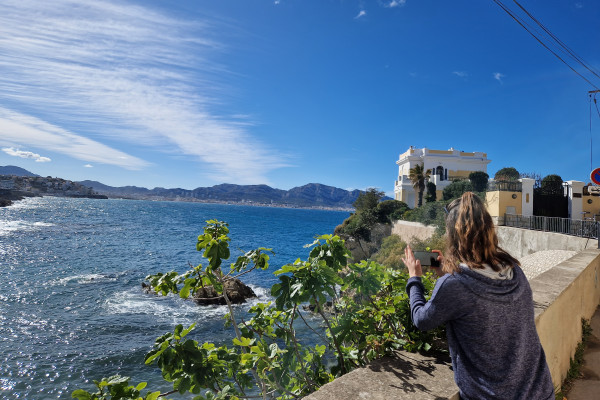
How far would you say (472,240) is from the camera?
166 cm

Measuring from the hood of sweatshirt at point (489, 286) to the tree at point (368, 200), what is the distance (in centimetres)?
3706

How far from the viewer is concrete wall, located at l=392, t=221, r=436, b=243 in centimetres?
2764

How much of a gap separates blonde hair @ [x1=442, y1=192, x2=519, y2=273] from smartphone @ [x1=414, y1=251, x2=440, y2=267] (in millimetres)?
389

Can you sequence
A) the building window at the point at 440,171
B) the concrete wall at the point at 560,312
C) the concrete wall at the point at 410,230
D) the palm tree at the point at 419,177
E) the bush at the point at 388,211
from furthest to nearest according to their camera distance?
the building window at the point at 440,171 < the palm tree at the point at 419,177 < the bush at the point at 388,211 < the concrete wall at the point at 410,230 < the concrete wall at the point at 560,312

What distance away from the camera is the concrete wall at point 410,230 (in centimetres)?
2764

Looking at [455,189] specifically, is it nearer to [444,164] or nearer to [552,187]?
[444,164]

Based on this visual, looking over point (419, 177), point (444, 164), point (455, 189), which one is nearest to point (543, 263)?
point (455, 189)

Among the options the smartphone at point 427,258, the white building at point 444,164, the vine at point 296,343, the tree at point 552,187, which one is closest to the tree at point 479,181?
the white building at point 444,164

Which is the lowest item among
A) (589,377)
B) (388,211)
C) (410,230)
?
(589,377)

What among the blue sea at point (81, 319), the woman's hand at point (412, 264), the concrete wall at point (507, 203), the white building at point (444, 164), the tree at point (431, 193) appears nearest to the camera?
the woman's hand at point (412, 264)

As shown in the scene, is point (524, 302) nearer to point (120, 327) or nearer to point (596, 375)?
point (596, 375)

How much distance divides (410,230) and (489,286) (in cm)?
3072

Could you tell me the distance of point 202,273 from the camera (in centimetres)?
345

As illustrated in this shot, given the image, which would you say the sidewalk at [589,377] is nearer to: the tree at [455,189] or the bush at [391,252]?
the bush at [391,252]
